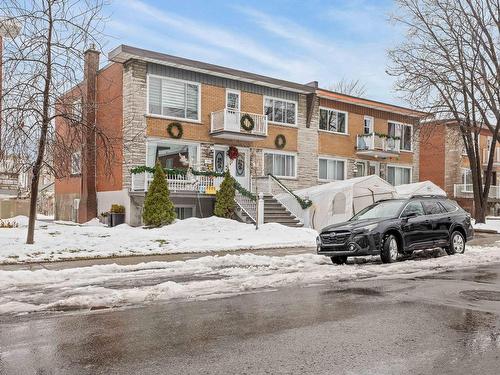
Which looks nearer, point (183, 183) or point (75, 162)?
point (75, 162)

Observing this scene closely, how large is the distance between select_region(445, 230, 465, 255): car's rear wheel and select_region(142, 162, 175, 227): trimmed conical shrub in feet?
38.3

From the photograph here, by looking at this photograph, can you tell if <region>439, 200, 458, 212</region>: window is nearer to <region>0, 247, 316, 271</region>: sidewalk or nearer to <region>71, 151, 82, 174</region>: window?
<region>0, 247, 316, 271</region>: sidewalk

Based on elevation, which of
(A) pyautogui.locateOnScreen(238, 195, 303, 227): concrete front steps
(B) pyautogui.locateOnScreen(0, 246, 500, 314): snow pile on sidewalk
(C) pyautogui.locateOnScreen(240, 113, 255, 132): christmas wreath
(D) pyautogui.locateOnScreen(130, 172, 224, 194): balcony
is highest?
(C) pyautogui.locateOnScreen(240, 113, 255, 132): christmas wreath

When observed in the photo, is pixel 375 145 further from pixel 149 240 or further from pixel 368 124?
pixel 149 240

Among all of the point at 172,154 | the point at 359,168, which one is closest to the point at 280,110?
the point at 172,154

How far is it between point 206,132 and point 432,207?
14.4m

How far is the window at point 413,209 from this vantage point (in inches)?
518

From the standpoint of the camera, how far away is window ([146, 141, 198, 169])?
24469 mm

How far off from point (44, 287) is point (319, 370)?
6.30m

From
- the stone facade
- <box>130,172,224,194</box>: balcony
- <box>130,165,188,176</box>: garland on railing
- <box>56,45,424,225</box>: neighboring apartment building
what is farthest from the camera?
<box>56,45,424,225</box>: neighboring apartment building

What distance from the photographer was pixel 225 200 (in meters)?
23.5

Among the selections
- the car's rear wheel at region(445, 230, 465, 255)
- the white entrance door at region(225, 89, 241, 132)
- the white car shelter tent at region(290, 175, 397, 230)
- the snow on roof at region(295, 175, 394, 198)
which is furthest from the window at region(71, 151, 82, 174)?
the snow on roof at region(295, 175, 394, 198)

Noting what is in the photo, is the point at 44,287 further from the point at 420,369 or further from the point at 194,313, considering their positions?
the point at 420,369

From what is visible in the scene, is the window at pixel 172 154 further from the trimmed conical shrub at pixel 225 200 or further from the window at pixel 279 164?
the window at pixel 279 164
